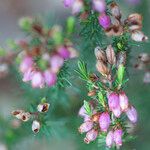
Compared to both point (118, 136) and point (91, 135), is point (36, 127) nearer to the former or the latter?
point (91, 135)

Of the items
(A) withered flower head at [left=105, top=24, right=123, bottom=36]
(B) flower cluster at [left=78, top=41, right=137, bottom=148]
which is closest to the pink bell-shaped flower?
(B) flower cluster at [left=78, top=41, right=137, bottom=148]

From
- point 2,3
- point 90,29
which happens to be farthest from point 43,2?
point 90,29

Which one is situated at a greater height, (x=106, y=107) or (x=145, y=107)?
(x=145, y=107)

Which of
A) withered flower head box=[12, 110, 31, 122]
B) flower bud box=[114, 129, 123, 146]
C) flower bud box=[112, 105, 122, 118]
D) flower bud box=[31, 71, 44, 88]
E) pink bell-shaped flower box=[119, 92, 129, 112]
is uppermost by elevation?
withered flower head box=[12, 110, 31, 122]

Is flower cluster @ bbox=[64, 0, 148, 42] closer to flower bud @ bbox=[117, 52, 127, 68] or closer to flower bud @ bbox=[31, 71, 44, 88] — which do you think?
flower bud @ bbox=[117, 52, 127, 68]

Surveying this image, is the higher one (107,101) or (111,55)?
(111,55)

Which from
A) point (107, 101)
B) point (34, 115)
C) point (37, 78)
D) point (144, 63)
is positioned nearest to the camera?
point (37, 78)

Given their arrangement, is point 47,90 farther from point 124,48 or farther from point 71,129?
point 124,48

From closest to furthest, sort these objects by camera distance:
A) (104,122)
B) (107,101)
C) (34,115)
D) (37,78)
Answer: (37,78)
(104,122)
(107,101)
(34,115)

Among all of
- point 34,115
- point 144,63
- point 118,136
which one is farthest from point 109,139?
point 144,63

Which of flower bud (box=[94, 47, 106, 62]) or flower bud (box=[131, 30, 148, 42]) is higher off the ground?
flower bud (box=[131, 30, 148, 42])

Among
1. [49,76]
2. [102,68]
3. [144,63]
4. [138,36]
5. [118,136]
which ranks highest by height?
[144,63]
